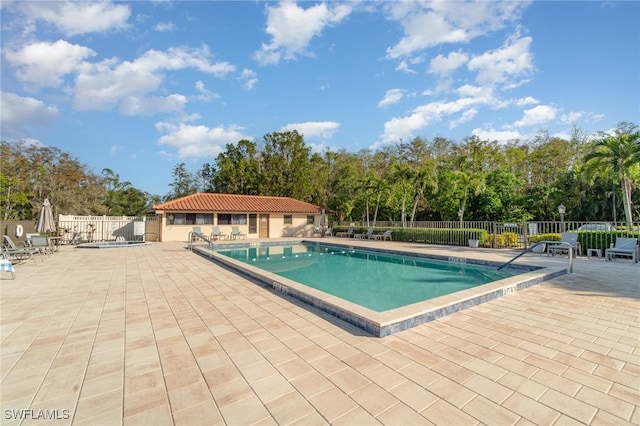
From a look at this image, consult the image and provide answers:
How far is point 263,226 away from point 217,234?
418 cm

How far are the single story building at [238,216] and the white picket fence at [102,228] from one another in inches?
53.8

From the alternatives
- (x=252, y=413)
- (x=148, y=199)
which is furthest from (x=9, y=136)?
(x=252, y=413)

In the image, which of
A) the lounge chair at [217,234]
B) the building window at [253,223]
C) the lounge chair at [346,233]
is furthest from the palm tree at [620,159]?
the lounge chair at [217,234]

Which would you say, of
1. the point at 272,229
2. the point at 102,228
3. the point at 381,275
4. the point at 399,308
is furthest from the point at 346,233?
the point at 399,308

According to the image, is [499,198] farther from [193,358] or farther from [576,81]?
[193,358]

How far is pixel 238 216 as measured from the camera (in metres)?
21.5

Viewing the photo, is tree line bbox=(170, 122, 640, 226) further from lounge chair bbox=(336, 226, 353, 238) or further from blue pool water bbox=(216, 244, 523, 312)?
blue pool water bbox=(216, 244, 523, 312)

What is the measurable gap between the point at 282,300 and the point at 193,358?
2.21 m

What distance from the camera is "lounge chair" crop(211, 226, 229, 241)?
19.3 m

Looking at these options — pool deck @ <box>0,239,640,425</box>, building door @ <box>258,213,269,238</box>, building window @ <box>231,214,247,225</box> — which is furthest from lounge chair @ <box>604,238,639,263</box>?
building window @ <box>231,214,247,225</box>

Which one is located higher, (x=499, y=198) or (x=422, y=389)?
(x=499, y=198)

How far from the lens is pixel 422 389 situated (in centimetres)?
236

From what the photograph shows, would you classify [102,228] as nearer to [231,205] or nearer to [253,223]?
[231,205]

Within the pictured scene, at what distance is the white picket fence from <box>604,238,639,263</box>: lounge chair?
21133mm
